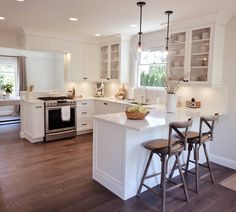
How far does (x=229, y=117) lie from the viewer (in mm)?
3727

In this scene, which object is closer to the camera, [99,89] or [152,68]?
[152,68]

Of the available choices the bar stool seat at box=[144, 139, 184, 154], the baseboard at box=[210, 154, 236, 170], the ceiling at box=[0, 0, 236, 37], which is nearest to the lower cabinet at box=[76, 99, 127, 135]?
the ceiling at box=[0, 0, 236, 37]

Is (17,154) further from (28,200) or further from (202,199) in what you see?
(202,199)

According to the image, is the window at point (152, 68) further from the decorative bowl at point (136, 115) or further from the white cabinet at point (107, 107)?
the decorative bowl at point (136, 115)

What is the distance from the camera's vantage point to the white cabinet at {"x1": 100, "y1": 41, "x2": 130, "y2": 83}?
5398mm

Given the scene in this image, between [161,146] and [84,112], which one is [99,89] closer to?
[84,112]

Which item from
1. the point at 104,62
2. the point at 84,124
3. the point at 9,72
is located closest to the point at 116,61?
the point at 104,62

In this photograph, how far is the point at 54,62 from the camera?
827cm

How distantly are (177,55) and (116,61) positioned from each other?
6.51 ft

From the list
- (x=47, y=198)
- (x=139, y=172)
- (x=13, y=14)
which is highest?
(x=13, y=14)

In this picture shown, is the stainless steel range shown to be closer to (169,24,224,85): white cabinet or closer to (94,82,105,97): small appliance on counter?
(94,82,105,97): small appliance on counter

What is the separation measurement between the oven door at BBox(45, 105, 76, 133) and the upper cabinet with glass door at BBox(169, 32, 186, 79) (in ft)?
8.54

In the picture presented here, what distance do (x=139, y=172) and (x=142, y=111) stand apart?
2.58 ft

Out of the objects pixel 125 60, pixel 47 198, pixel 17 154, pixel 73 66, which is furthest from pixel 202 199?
pixel 73 66
